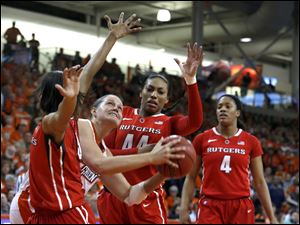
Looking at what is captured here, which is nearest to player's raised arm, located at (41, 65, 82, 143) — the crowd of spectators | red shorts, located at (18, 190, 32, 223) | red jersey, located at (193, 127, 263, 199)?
red shorts, located at (18, 190, 32, 223)

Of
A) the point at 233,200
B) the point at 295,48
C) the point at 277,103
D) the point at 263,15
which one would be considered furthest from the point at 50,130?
the point at 277,103

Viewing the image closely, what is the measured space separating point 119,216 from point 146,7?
17010 mm

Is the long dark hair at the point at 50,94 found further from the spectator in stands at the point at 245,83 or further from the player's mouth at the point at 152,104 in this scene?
the spectator in stands at the point at 245,83

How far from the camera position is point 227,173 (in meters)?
6.14

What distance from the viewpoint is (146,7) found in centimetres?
2172

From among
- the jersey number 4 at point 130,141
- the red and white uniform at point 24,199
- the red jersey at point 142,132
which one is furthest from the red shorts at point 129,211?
the red and white uniform at point 24,199

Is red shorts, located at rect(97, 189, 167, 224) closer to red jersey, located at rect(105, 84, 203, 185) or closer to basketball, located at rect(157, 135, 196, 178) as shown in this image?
red jersey, located at rect(105, 84, 203, 185)

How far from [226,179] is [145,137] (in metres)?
1.14

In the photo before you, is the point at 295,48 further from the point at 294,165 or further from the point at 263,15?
the point at 294,165

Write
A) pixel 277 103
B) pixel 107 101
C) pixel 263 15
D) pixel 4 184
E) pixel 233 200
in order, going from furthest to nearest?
pixel 277 103
pixel 263 15
pixel 4 184
pixel 233 200
pixel 107 101

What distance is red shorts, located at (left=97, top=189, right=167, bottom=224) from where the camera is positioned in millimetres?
5332

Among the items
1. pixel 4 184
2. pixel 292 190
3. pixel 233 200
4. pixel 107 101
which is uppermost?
pixel 107 101

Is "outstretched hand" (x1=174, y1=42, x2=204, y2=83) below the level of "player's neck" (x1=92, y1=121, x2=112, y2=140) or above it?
above

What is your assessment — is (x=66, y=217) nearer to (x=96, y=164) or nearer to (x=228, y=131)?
(x=96, y=164)
